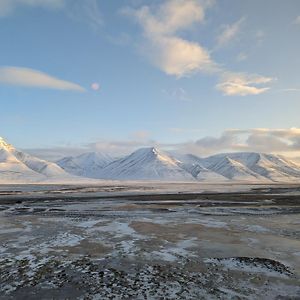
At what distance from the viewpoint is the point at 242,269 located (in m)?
12.9

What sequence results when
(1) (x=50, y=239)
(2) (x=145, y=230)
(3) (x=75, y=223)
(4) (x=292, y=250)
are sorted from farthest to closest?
1. (3) (x=75, y=223)
2. (2) (x=145, y=230)
3. (1) (x=50, y=239)
4. (4) (x=292, y=250)

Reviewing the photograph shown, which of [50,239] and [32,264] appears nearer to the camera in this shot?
[32,264]

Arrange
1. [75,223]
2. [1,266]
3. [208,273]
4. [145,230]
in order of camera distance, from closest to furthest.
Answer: [208,273] < [1,266] < [145,230] < [75,223]

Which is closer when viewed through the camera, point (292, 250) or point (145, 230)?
point (292, 250)

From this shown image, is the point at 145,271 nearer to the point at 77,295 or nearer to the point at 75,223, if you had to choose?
the point at 77,295

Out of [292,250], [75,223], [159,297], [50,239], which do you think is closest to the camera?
[159,297]

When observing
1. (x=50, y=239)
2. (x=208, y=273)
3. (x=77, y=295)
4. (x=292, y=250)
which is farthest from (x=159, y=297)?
(x=50, y=239)

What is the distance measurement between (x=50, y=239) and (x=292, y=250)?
11787 millimetres

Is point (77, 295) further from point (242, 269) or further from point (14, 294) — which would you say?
point (242, 269)

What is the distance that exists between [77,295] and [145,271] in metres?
3.19

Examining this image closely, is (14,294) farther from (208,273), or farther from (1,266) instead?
(208,273)

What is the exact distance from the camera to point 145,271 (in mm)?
12609

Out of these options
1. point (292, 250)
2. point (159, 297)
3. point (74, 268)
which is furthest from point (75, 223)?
point (159, 297)

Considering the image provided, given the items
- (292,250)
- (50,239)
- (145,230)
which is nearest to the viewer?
(292,250)
